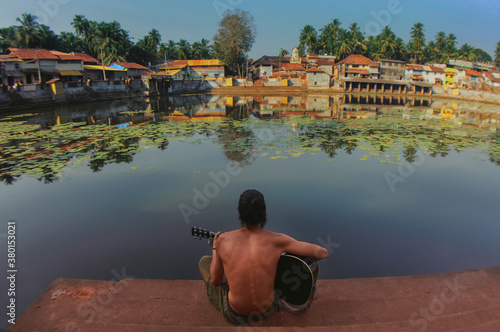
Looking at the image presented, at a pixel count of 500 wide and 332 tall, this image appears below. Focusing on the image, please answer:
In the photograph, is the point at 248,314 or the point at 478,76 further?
the point at 478,76

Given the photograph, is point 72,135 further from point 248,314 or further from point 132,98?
point 132,98

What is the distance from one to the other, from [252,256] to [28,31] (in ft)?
152

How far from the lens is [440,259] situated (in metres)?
3.74

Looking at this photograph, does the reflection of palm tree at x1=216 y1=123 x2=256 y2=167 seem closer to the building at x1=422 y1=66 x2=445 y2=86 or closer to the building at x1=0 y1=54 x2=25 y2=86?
the building at x1=0 y1=54 x2=25 y2=86

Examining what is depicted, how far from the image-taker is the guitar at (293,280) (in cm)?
189

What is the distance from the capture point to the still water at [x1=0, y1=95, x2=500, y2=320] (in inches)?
147

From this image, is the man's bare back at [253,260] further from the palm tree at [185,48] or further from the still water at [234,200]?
the palm tree at [185,48]

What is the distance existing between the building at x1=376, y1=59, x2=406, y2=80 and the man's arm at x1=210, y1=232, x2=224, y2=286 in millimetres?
49384

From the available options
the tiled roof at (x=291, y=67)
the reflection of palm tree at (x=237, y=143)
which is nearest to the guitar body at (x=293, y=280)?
the reflection of palm tree at (x=237, y=143)

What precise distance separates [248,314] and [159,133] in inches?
413

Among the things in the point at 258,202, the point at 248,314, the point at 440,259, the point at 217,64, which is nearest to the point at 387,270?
the point at 440,259

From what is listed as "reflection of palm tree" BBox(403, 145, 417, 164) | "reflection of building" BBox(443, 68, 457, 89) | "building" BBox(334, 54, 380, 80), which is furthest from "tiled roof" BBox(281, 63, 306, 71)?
"reflection of palm tree" BBox(403, 145, 417, 164)

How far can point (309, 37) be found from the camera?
53.8 m

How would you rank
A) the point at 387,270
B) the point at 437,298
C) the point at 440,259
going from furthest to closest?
the point at 440,259 → the point at 387,270 → the point at 437,298
